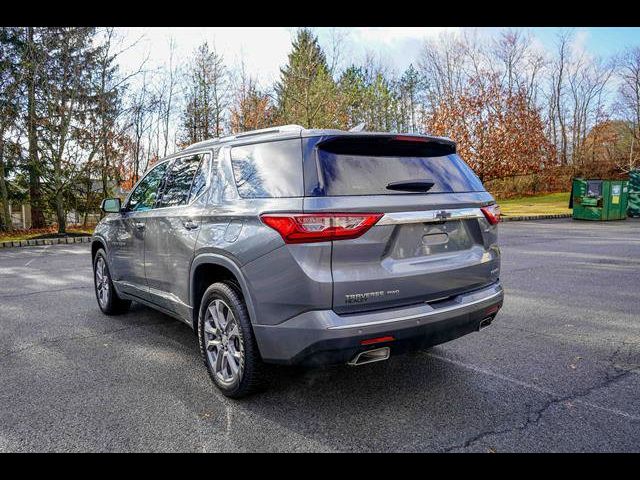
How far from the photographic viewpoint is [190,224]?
3.69 metres

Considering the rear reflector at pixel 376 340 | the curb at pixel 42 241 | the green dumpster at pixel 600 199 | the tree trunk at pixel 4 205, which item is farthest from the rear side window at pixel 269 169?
the green dumpster at pixel 600 199

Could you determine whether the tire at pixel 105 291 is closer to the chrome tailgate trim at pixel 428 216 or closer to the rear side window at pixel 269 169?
the rear side window at pixel 269 169

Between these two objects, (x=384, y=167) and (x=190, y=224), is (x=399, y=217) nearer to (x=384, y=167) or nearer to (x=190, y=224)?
(x=384, y=167)

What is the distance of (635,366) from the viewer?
3.78m

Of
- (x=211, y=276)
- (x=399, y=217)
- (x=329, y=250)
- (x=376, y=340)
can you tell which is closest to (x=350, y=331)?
(x=376, y=340)

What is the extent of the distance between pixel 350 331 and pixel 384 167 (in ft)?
3.65

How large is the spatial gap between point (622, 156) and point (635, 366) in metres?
49.1

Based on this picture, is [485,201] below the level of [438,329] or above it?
above

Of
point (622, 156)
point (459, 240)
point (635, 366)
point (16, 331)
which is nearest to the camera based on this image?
point (459, 240)
